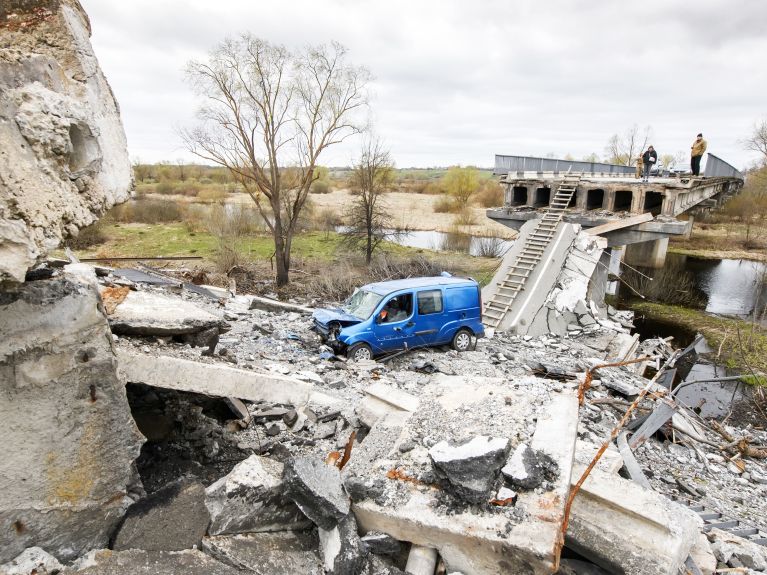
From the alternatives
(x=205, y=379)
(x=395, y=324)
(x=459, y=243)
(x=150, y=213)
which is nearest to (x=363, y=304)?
(x=395, y=324)

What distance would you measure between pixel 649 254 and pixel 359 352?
85.2 ft

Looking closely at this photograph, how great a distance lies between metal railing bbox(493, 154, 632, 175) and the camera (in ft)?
80.9

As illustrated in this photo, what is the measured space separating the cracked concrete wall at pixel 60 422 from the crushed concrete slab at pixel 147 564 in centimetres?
26

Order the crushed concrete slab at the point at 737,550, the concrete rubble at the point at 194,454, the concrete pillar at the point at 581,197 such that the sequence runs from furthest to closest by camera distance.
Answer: the concrete pillar at the point at 581,197 → the crushed concrete slab at the point at 737,550 → the concrete rubble at the point at 194,454

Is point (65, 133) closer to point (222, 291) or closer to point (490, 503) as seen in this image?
point (490, 503)

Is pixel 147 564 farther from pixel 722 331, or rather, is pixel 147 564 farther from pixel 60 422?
pixel 722 331

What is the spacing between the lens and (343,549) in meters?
3.25

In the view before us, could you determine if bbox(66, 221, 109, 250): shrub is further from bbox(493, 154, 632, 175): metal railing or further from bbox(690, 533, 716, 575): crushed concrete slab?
bbox(690, 533, 716, 575): crushed concrete slab

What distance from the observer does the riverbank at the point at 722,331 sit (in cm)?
1498

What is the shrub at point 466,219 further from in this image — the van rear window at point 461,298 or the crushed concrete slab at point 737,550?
the crushed concrete slab at point 737,550

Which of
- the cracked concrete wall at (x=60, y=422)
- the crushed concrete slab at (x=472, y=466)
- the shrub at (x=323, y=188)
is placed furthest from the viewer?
the shrub at (x=323, y=188)

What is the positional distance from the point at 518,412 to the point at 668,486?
12.3 feet

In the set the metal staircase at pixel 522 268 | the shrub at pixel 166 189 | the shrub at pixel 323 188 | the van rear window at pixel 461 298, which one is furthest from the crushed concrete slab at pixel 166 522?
the shrub at pixel 323 188

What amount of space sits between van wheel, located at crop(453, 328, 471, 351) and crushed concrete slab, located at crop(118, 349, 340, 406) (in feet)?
23.4
